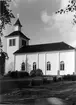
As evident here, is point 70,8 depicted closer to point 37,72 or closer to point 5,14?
point 5,14

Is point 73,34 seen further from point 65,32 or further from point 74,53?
point 74,53

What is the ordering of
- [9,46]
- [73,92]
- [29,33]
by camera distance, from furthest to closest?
[9,46], [29,33], [73,92]

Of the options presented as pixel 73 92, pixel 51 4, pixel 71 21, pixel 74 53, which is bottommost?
pixel 73 92

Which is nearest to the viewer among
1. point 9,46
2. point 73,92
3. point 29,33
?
point 73,92

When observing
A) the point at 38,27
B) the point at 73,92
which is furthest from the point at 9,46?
the point at 73,92

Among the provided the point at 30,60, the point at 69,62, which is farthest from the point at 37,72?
the point at 69,62

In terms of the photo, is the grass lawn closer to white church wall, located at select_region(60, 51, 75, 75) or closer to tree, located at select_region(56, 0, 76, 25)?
white church wall, located at select_region(60, 51, 75, 75)
